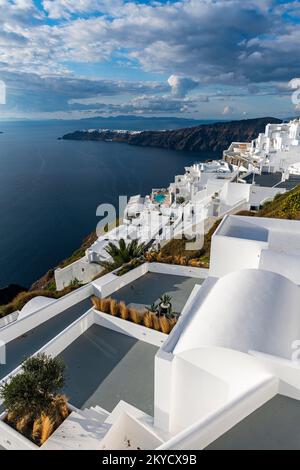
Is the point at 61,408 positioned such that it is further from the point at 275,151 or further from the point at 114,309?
the point at 275,151

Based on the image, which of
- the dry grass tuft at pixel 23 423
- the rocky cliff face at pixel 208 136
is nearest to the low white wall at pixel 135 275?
the dry grass tuft at pixel 23 423

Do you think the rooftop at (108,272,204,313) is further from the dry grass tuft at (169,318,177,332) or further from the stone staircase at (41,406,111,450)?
the stone staircase at (41,406,111,450)

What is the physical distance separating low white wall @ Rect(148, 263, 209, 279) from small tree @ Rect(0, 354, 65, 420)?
5.69 meters

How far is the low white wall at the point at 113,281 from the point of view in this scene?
8461 millimetres

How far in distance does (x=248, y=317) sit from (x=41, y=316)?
5.44 metres

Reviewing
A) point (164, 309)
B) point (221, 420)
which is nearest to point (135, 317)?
point (164, 309)

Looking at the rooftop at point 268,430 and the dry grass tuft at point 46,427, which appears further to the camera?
the dry grass tuft at point 46,427

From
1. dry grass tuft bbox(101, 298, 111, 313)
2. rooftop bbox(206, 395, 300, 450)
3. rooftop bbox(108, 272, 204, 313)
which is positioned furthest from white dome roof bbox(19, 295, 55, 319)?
rooftop bbox(206, 395, 300, 450)

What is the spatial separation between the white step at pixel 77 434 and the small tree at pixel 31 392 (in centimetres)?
38

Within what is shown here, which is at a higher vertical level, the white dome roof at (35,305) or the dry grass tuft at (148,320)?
the dry grass tuft at (148,320)

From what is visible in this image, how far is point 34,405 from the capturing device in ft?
14.1

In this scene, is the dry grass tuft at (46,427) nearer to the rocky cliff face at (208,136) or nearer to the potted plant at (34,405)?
the potted plant at (34,405)

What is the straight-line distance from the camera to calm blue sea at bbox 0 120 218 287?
34000 millimetres
